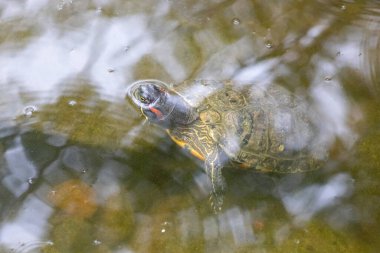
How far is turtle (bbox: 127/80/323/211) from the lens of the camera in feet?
8.41

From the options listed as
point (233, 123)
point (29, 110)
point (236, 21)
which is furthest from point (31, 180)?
point (236, 21)

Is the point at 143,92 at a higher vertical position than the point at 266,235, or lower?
higher

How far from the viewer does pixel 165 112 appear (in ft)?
9.32

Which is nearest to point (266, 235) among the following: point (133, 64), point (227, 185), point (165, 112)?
point (227, 185)

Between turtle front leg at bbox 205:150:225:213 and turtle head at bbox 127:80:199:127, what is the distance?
1.10 feet

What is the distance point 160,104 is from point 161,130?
0.17m

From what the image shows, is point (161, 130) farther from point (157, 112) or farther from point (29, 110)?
point (29, 110)

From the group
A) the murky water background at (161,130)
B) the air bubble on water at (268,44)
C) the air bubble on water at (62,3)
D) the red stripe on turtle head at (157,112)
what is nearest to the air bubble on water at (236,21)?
the murky water background at (161,130)

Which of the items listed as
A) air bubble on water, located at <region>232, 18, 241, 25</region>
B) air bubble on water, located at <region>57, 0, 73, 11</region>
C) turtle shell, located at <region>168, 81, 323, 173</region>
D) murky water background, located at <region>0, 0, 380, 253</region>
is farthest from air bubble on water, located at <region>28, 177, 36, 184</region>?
air bubble on water, located at <region>232, 18, 241, 25</region>

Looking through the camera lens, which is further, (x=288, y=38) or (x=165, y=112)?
(x=288, y=38)

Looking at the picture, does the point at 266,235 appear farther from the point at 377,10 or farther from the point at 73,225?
the point at 377,10

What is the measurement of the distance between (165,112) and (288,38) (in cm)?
109

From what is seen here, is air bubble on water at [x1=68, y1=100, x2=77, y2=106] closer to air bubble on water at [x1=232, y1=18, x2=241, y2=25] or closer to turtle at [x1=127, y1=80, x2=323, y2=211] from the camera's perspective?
turtle at [x1=127, y1=80, x2=323, y2=211]

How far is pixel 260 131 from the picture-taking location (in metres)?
2.56
